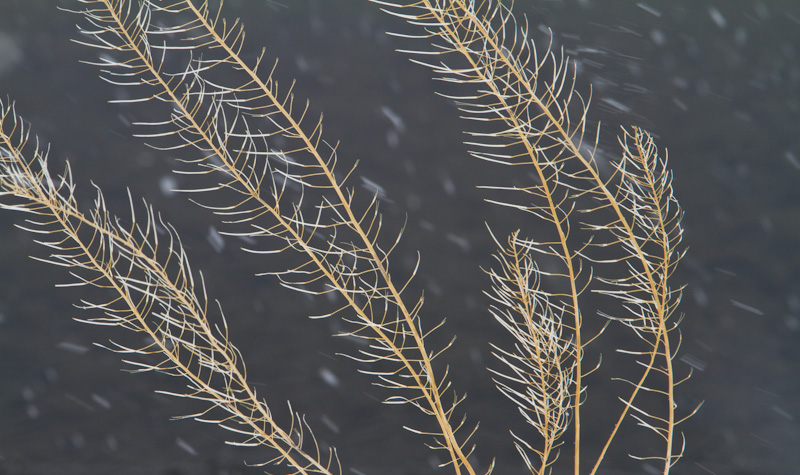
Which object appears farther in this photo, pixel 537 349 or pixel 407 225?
pixel 407 225

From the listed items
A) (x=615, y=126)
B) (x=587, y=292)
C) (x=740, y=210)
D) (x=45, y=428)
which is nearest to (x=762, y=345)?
(x=740, y=210)

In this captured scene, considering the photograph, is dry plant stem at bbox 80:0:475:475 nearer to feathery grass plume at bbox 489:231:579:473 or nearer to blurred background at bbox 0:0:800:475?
feathery grass plume at bbox 489:231:579:473

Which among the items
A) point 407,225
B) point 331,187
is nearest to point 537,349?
point 331,187

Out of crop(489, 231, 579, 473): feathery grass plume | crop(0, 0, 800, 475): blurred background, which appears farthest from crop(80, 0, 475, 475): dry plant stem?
crop(0, 0, 800, 475): blurred background

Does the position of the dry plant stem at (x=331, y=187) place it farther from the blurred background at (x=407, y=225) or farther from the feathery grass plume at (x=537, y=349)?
the blurred background at (x=407, y=225)

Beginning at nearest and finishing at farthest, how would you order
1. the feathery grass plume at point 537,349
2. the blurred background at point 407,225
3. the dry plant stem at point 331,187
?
the dry plant stem at point 331,187
the feathery grass plume at point 537,349
the blurred background at point 407,225

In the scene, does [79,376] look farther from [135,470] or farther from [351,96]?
[351,96]

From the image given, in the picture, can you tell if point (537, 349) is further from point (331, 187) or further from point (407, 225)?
point (407, 225)

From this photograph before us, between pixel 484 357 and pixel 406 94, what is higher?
pixel 406 94

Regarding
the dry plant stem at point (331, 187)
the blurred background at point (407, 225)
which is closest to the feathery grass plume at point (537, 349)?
the dry plant stem at point (331, 187)
